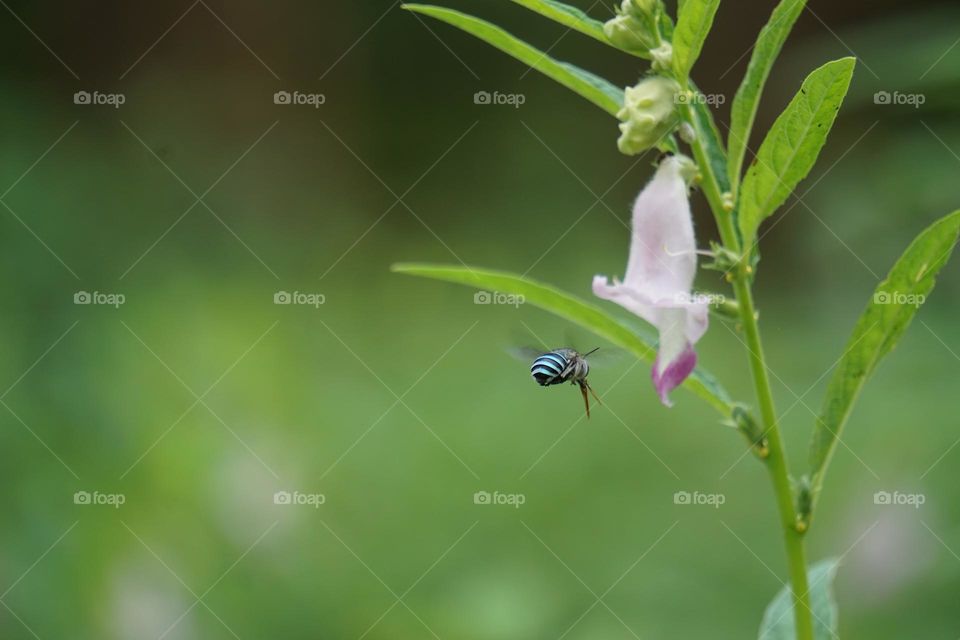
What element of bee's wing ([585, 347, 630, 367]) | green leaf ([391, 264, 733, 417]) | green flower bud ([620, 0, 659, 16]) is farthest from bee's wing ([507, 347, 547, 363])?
green flower bud ([620, 0, 659, 16])

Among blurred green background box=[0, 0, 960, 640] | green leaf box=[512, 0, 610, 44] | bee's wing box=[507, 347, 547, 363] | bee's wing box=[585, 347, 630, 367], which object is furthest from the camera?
blurred green background box=[0, 0, 960, 640]

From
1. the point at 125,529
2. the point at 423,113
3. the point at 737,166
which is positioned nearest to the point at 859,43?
the point at 423,113

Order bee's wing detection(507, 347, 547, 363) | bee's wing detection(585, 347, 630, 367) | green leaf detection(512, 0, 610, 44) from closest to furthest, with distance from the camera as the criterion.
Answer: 1. green leaf detection(512, 0, 610, 44)
2. bee's wing detection(585, 347, 630, 367)
3. bee's wing detection(507, 347, 547, 363)

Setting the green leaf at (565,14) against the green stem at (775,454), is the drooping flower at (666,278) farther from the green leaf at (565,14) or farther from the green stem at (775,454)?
the green leaf at (565,14)

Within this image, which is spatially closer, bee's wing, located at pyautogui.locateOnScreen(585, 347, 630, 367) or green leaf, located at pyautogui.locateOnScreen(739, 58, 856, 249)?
green leaf, located at pyautogui.locateOnScreen(739, 58, 856, 249)

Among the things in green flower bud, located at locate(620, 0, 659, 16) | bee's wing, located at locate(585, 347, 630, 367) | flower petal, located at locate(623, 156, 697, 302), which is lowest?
flower petal, located at locate(623, 156, 697, 302)

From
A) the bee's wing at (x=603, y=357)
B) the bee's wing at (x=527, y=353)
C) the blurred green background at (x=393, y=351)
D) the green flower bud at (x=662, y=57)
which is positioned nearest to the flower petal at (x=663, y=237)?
the green flower bud at (x=662, y=57)

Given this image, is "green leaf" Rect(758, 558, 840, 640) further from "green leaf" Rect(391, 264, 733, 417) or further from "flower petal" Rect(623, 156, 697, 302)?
"flower petal" Rect(623, 156, 697, 302)

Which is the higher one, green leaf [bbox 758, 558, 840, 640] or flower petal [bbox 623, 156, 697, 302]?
flower petal [bbox 623, 156, 697, 302]
